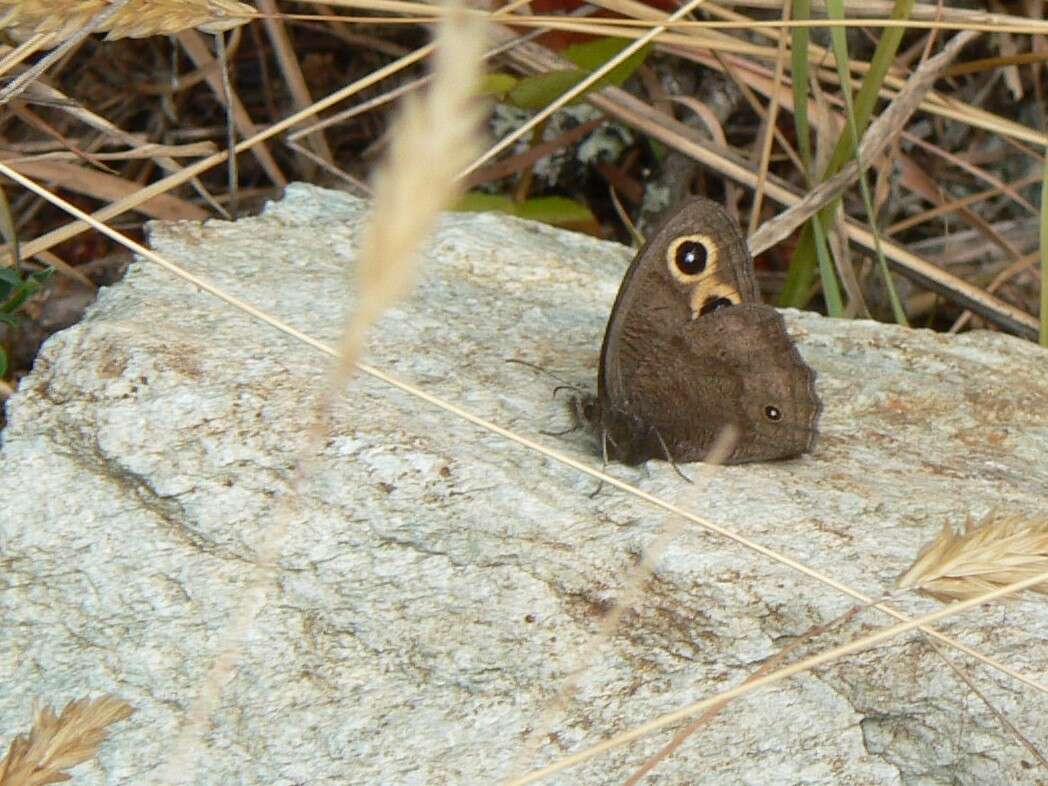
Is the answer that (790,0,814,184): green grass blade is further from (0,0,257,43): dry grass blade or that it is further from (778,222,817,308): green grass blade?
(0,0,257,43): dry grass blade

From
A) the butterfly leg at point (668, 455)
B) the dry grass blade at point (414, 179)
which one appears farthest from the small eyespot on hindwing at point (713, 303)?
the dry grass blade at point (414, 179)

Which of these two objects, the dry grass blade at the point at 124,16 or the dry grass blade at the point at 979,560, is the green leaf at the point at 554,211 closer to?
the dry grass blade at the point at 124,16

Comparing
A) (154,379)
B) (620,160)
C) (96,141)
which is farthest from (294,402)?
(620,160)

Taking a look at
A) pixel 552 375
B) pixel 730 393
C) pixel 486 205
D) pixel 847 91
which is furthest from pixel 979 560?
pixel 486 205

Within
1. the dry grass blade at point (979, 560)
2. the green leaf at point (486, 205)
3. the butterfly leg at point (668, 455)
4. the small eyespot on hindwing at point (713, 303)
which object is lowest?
the butterfly leg at point (668, 455)

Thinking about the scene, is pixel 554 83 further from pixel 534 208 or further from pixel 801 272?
pixel 801 272

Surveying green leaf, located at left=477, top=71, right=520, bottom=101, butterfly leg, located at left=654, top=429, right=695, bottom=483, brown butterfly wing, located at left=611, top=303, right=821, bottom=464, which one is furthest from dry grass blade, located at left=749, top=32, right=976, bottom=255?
butterfly leg, located at left=654, top=429, right=695, bottom=483

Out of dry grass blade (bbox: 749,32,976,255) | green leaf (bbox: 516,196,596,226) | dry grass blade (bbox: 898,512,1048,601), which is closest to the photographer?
dry grass blade (bbox: 898,512,1048,601)
